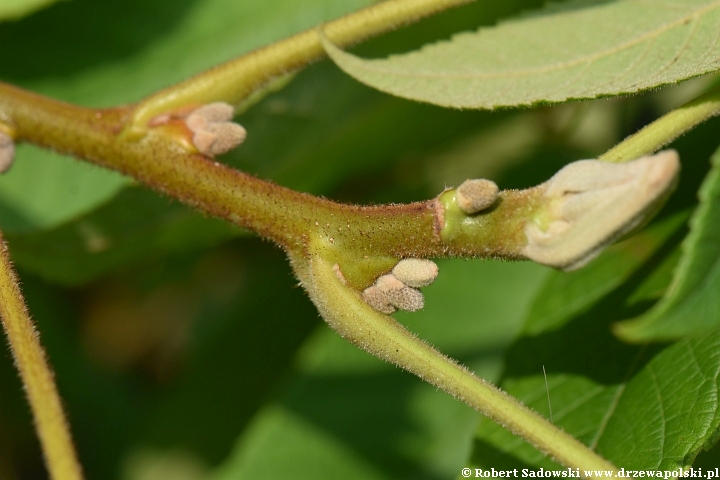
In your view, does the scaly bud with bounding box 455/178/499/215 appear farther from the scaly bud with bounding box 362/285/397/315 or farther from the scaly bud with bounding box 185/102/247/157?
the scaly bud with bounding box 185/102/247/157

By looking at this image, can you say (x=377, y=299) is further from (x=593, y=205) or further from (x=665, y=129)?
(x=665, y=129)

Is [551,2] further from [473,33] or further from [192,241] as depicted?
[192,241]

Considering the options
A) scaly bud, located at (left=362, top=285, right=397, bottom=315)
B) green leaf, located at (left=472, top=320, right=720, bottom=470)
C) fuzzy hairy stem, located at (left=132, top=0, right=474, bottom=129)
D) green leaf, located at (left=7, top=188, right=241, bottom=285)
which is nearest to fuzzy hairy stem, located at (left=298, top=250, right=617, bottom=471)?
scaly bud, located at (left=362, top=285, right=397, bottom=315)

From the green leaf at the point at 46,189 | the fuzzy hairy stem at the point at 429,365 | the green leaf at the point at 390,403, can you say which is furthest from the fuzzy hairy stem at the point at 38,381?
the green leaf at the point at 390,403

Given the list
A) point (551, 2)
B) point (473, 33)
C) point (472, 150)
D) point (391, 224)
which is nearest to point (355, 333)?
point (391, 224)

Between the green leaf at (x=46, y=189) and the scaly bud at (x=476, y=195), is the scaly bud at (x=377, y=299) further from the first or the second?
the green leaf at (x=46, y=189)

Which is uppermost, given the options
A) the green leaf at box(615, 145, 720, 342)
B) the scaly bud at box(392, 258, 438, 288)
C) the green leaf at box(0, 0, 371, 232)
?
the green leaf at box(615, 145, 720, 342)
